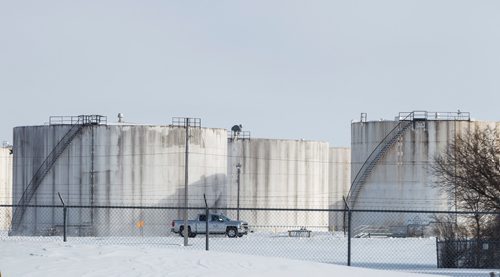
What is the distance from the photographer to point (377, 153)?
69188 mm

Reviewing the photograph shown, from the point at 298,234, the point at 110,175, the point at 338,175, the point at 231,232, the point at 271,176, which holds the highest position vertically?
the point at 338,175

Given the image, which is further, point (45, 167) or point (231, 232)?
point (45, 167)

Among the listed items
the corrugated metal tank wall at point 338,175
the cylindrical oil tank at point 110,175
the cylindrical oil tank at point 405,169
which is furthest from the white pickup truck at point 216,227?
Answer: the corrugated metal tank wall at point 338,175

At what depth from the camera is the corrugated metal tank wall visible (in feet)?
307

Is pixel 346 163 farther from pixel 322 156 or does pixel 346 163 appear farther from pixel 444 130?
pixel 444 130

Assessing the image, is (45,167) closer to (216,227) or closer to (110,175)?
(110,175)

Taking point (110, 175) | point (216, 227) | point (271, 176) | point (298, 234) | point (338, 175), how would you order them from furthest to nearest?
point (338, 175), point (271, 176), point (110, 175), point (298, 234), point (216, 227)

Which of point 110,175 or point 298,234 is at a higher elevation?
point 110,175

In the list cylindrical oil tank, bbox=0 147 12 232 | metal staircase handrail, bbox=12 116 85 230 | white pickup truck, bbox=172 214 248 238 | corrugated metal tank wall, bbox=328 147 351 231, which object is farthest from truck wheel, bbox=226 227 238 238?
cylindrical oil tank, bbox=0 147 12 232

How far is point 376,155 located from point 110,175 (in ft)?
50.8

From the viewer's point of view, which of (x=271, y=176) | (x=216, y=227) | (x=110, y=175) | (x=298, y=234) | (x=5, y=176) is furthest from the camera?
(x=5, y=176)

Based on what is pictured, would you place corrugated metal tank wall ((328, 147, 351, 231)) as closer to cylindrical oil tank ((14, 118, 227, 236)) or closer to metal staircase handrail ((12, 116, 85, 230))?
cylindrical oil tank ((14, 118, 227, 236))

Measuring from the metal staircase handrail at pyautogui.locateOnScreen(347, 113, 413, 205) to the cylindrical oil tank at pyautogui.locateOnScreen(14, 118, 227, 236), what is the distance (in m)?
9.73

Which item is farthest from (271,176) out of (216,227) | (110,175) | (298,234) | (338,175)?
(216,227)
